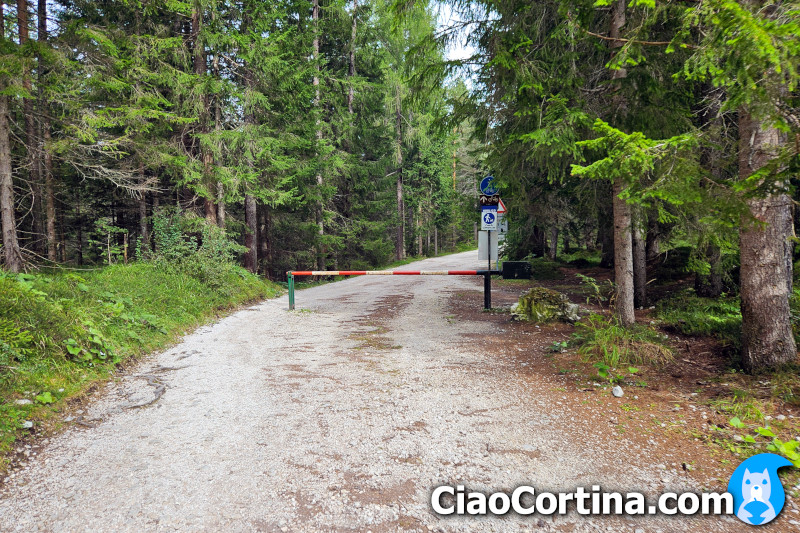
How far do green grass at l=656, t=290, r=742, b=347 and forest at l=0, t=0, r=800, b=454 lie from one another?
0.21ft

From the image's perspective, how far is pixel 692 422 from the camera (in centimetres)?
379

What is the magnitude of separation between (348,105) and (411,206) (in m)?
14.4

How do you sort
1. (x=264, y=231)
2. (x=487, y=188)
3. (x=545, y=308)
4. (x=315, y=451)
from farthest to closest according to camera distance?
Result: (x=264, y=231) < (x=487, y=188) < (x=545, y=308) < (x=315, y=451)

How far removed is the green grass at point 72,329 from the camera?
431cm

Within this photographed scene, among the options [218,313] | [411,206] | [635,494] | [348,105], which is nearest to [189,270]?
[218,313]

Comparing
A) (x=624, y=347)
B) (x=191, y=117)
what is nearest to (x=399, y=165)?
(x=191, y=117)

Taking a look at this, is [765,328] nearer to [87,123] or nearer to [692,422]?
[692,422]

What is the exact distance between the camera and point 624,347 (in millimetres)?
5613

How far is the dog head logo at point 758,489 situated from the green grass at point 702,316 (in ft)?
9.33

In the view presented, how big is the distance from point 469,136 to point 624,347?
782 centimetres

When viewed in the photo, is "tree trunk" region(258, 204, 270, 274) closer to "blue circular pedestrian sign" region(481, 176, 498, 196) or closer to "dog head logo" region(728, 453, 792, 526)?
"blue circular pedestrian sign" region(481, 176, 498, 196)

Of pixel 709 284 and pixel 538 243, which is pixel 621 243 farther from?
pixel 538 243

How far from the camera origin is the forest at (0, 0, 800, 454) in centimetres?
402

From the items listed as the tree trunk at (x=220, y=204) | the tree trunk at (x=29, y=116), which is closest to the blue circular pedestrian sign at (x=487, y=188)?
the tree trunk at (x=220, y=204)
